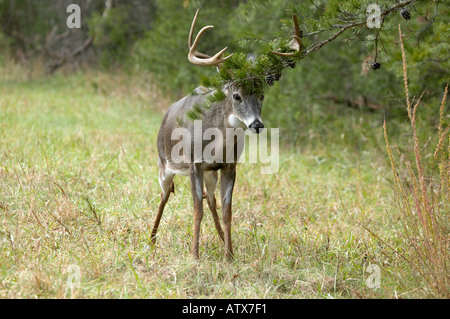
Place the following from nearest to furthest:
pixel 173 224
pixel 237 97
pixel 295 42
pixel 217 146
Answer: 1. pixel 295 42
2. pixel 237 97
3. pixel 217 146
4. pixel 173 224

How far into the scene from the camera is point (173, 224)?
5391 millimetres

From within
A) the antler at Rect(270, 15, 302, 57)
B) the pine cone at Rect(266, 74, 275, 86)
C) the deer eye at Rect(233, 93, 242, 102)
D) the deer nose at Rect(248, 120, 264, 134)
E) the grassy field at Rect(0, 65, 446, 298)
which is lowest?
the grassy field at Rect(0, 65, 446, 298)

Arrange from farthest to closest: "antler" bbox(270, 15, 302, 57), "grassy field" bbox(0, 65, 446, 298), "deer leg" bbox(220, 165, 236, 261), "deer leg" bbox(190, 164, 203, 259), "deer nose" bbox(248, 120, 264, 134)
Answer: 1. "deer leg" bbox(220, 165, 236, 261)
2. "deer leg" bbox(190, 164, 203, 259)
3. "deer nose" bbox(248, 120, 264, 134)
4. "grassy field" bbox(0, 65, 446, 298)
5. "antler" bbox(270, 15, 302, 57)

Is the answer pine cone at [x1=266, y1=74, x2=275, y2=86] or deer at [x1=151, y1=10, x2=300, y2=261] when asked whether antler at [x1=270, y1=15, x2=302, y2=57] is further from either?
pine cone at [x1=266, y1=74, x2=275, y2=86]

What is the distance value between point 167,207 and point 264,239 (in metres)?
1.18

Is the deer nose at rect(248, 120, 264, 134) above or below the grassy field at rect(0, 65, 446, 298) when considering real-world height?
above

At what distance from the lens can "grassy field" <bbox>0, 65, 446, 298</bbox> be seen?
4.09 metres

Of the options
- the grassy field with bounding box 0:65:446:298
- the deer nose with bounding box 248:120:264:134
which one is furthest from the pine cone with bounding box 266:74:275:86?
the grassy field with bounding box 0:65:446:298

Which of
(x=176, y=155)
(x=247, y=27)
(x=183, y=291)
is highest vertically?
(x=247, y=27)

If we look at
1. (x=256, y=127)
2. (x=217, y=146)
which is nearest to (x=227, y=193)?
(x=217, y=146)

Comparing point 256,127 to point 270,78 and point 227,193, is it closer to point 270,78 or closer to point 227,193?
point 270,78

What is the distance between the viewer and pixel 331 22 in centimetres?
417

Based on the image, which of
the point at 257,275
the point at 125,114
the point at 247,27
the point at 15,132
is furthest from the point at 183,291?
the point at 125,114

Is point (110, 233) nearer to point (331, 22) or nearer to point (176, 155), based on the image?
point (176, 155)
